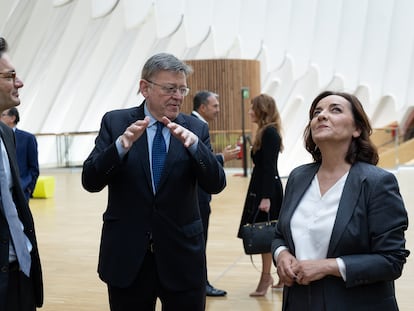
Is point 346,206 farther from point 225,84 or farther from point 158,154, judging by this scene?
point 225,84

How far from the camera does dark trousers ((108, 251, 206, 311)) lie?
3072 mm

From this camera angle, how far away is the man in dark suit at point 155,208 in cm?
304

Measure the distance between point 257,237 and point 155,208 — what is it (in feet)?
6.71

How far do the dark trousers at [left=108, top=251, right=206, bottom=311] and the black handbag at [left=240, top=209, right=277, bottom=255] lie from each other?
1.86 meters

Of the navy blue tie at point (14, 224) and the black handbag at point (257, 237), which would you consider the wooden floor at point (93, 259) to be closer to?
the black handbag at point (257, 237)

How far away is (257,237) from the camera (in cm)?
497

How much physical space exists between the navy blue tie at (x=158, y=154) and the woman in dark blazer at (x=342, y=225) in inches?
26.7

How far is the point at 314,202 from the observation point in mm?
2621

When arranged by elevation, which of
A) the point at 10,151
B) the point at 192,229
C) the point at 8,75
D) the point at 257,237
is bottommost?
the point at 257,237

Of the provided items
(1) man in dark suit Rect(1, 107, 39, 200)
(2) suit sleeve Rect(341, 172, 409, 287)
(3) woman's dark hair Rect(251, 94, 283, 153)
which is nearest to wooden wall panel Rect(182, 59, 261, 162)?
(1) man in dark suit Rect(1, 107, 39, 200)

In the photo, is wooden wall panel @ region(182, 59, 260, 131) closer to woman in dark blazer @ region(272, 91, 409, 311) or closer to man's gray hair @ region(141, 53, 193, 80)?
Answer: man's gray hair @ region(141, 53, 193, 80)

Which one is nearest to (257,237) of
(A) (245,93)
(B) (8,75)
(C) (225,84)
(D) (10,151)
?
(D) (10,151)

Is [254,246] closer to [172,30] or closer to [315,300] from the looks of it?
[315,300]

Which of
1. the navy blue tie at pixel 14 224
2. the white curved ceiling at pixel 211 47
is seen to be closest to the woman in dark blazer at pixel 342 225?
the navy blue tie at pixel 14 224
